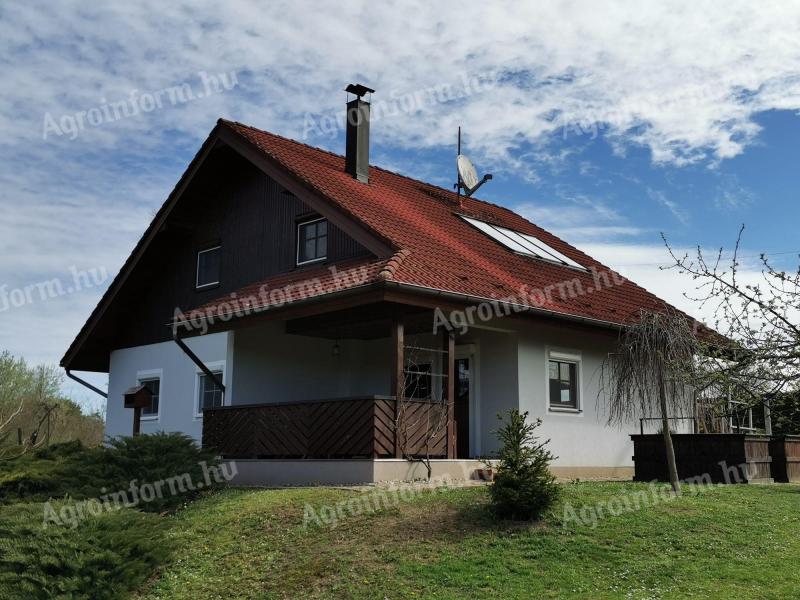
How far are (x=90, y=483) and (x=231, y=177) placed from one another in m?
8.26

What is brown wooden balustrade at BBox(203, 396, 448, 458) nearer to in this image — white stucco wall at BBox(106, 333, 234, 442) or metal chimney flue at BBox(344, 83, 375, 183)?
white stucco wall at BBox(106, 333, 234, 442)

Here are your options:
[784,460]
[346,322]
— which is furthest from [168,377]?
[784,460]

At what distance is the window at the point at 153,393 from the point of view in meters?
20.4

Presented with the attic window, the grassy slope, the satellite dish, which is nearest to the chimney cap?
the satellite dish

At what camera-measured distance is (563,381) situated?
16750 mm

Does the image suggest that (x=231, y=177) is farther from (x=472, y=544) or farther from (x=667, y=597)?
(x=667, y=597)

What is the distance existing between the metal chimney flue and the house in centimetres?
4

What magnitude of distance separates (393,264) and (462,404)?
4.00 m

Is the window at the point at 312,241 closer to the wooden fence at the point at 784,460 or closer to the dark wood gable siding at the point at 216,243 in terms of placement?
the dark wood gable siding at the point at 216,243

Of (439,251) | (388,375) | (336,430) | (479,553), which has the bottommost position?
(479,553)

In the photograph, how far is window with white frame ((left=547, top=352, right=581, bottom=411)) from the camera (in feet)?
54.0

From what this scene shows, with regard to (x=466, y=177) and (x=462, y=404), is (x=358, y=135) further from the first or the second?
(x=462, y=404)

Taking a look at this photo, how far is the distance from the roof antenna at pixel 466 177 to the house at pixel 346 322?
1.34ft

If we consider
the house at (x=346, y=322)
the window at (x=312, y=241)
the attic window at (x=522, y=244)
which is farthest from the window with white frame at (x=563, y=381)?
the window at (x=312, y=241)
